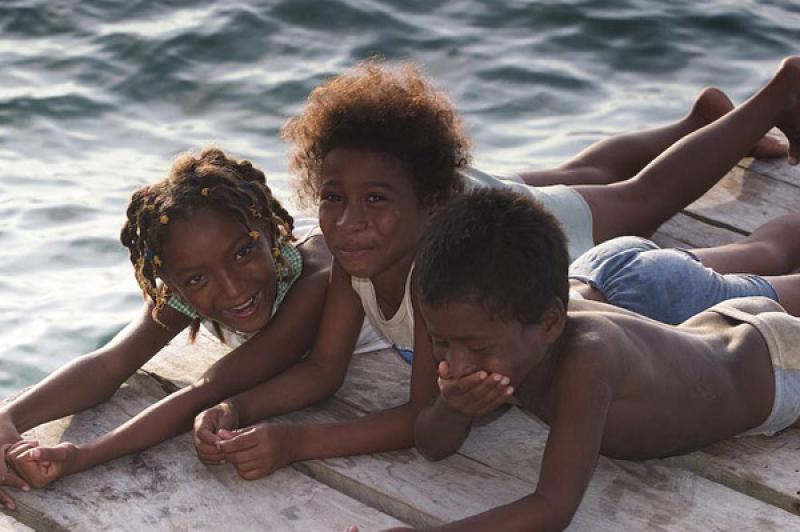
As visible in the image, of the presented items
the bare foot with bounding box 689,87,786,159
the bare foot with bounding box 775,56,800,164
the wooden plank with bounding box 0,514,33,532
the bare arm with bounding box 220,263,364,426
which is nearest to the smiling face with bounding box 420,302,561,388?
the bare arm with bounding box 220,263,364,426

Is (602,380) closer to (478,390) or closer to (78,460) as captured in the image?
(478,390)

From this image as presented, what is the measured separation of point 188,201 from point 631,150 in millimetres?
1837

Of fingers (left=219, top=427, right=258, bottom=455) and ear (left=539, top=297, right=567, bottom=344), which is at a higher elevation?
ear (left=539, top=297, right=567, bottom=344)

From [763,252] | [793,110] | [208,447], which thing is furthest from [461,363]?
[793,110]

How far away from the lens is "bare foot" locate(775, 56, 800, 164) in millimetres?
3977

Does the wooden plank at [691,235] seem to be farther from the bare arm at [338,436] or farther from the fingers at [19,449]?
the fingers at [19,449]

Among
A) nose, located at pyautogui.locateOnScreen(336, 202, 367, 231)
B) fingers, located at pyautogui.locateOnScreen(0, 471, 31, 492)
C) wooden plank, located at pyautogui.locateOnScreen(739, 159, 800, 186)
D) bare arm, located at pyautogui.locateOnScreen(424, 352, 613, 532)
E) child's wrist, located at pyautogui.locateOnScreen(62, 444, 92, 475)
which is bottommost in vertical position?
fingers, located at pyautogui.locateOnScreen(0, 471, 31, 492)

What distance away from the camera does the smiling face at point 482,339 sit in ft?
7.95

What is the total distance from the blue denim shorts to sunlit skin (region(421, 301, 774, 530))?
0.65 ft

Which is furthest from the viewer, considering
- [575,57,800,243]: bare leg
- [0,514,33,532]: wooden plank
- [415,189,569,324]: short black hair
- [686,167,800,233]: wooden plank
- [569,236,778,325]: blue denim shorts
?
[686,167,800,233]: wooden plank

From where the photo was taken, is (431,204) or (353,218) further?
(431,204)

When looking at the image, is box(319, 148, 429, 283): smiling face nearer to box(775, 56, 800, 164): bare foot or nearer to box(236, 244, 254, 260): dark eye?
box(236, 244, 254, 260): dark eye

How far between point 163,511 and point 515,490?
0.74m

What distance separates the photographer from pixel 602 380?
2.52 metres
